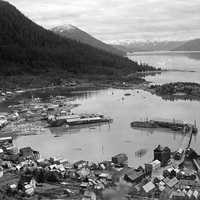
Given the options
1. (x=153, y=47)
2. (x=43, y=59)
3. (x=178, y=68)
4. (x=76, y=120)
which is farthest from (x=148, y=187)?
(x=153, y=47)

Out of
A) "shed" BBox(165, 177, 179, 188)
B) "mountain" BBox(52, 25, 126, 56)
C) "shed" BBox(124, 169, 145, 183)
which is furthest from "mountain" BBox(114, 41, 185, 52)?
"shed" BBox(165, 177, 179, 188)

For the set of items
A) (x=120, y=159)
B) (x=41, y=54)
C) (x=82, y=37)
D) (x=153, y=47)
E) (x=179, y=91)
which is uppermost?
(x=153, y=47)

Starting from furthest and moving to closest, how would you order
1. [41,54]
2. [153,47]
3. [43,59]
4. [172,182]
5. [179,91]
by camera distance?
[153,47] < [41,54] < [43,59] < [179,91] < [172,182]

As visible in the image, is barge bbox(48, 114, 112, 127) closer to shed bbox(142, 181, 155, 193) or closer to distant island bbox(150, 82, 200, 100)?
distant island bbox(150, 82, 200, 100)

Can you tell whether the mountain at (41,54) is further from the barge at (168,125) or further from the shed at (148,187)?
the shed at (148,187)

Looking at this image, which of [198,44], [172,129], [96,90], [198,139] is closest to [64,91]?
[96,90]

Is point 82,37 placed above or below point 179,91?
above

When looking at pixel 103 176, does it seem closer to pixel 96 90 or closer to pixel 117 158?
pixel 117 158

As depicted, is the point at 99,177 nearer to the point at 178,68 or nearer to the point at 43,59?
the point at 43,59
